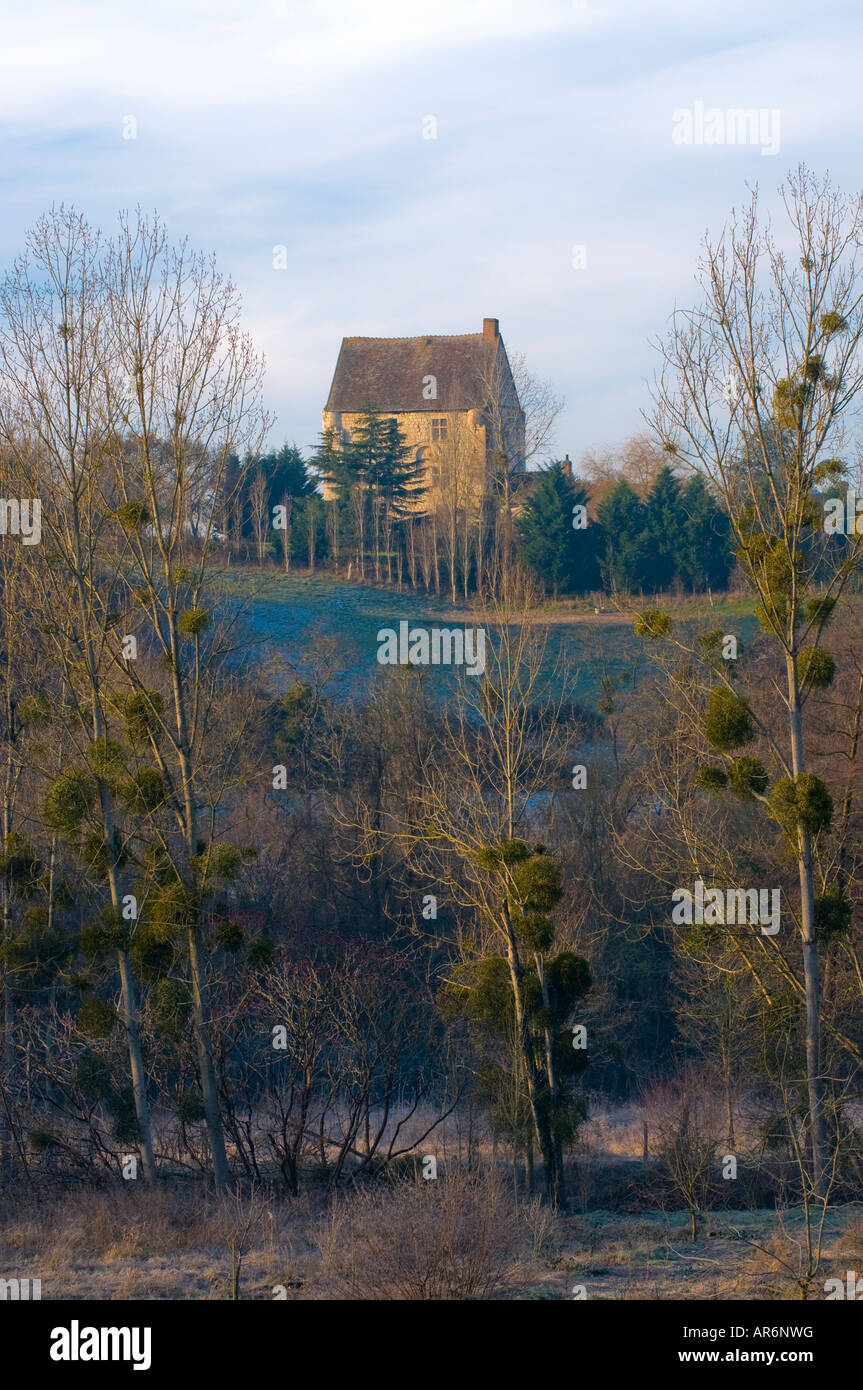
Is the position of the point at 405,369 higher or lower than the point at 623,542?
higher

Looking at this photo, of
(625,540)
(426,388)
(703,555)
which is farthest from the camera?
(426,388)

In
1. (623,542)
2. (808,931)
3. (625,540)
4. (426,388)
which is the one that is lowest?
(808,931)

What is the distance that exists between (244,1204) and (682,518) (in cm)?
3862

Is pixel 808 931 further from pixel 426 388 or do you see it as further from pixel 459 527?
pixel 426 388

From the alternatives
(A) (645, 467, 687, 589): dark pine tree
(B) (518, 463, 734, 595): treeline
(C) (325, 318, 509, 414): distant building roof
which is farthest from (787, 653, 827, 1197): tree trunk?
(C) (325, 318, 509, 414): distant building roof

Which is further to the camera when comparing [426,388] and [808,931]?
[426,388]

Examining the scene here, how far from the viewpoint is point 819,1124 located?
47.1 feet

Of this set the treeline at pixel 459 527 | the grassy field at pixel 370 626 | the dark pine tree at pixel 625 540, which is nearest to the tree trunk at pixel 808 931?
the grassy field at pixel 370 626

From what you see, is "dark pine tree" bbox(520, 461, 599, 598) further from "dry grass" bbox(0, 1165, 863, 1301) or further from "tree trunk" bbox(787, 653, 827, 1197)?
"dry grass" bbox(0, 1165, 863, 1301)

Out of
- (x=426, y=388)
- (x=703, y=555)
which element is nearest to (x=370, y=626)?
(x=703, y=555)

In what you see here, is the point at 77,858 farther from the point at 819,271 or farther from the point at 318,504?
the point at 318,504

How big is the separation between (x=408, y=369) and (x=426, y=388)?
4385 millimetres

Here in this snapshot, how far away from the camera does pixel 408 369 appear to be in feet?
233
